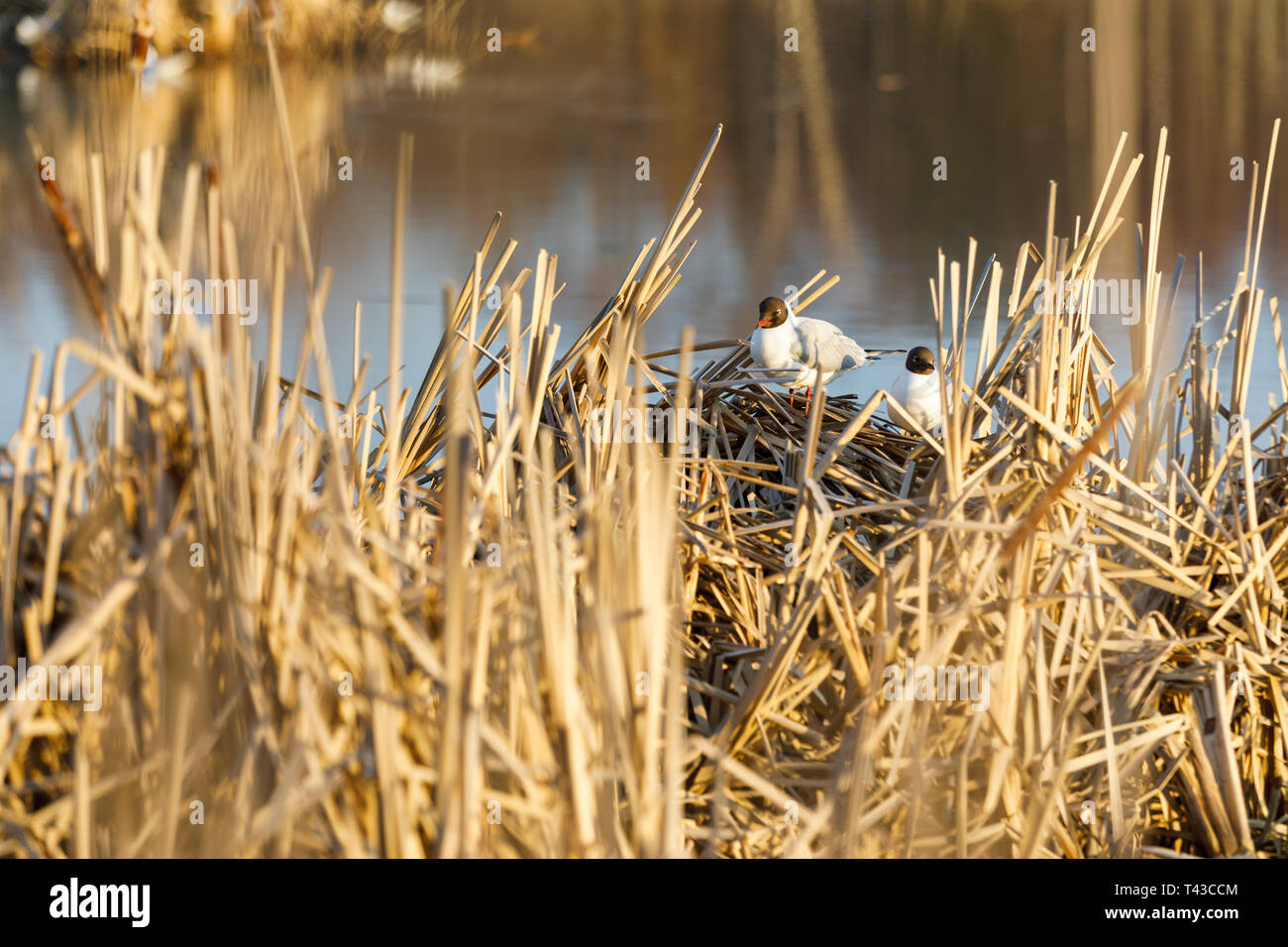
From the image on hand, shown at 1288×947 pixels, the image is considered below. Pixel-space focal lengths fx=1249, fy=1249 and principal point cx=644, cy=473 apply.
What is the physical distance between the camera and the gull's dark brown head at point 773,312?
1.63 m

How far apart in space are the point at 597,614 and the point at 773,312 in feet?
3.27

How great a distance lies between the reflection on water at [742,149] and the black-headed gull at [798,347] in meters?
1.15

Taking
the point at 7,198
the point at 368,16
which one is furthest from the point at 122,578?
the point at 368,16

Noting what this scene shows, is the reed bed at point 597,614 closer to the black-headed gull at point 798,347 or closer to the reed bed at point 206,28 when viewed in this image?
the black-headed gull at point 798,347

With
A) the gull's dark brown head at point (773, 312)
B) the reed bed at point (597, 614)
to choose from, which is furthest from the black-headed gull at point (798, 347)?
the reed bed at point (597, 614)

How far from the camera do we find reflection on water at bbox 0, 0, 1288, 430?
3812 mm

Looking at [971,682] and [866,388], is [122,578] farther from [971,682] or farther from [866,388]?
[866,388]

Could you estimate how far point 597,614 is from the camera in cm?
70

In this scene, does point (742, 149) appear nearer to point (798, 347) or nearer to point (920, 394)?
point (798, 347)

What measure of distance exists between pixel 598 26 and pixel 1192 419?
7.14m

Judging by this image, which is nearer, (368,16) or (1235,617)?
(1235,617)

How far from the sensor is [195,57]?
543 centimetres

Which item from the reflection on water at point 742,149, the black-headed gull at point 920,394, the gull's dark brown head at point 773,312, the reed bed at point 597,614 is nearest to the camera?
the reed bed at point 597,614

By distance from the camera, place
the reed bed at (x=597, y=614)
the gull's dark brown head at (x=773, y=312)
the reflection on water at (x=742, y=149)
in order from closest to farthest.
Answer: the reed bed at (x=597, y=614)
the gull's dark brown head at (x=773, y=312)
the reflection on water at (x=742, y=149)
